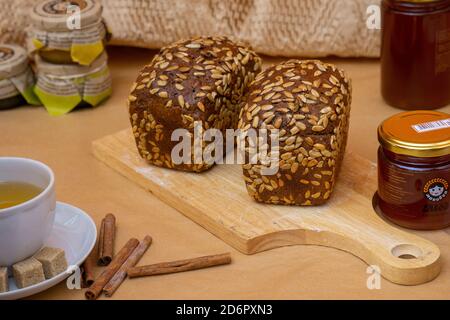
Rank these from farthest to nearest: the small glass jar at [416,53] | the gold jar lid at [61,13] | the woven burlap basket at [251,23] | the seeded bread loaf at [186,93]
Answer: the woven burlap basket at [251,23] < the gold jar lid at [61,13] < the small glass jar at [416,53] < the seeded bread loaf at [186,93]

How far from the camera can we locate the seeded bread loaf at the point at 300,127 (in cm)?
106

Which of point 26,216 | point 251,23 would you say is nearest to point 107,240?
point 26,216

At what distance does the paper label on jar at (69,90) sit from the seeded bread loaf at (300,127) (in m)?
0.43

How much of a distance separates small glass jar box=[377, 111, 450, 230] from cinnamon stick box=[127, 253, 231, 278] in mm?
222

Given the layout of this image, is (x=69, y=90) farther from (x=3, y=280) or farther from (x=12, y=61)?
(x=3, y=280)

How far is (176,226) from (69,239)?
0.49 ft

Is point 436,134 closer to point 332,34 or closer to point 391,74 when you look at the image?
point 391,74

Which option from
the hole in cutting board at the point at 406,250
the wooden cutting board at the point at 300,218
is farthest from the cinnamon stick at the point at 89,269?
the hole in cutting board at the point at 406,250

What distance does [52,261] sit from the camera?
0.96 m

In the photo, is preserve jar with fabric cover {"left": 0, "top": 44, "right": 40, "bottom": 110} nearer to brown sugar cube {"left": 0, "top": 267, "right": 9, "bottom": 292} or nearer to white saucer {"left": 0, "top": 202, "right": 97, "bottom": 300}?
white saucer {"left": 0, "top": 202, "right": 97, "bottom": 300}

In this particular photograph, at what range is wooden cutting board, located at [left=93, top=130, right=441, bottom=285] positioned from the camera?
1.00 meters

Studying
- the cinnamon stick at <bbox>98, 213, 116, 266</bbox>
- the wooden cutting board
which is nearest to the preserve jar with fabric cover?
the wooden cutting board

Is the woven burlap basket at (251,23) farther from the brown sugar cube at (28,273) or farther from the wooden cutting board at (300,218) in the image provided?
the brown sugar cube at (28,273)

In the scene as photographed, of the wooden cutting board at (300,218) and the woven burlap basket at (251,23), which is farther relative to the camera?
the woven burlap basket at (251,23)
